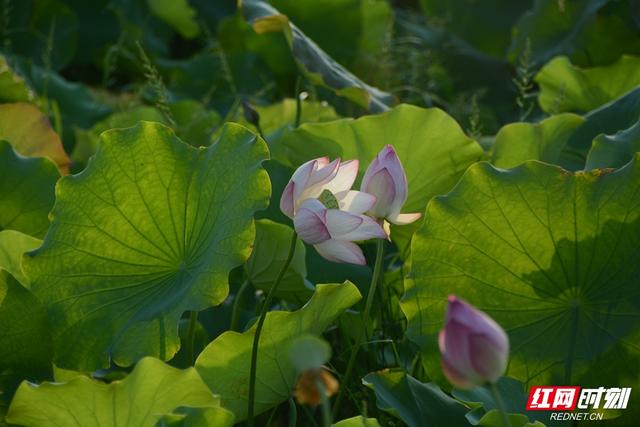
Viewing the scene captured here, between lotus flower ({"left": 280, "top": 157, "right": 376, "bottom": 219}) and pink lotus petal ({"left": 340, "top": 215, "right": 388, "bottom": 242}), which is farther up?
→ lotus flower ({"left": 280, "top": 157, "right": 376, "bottom": 219})

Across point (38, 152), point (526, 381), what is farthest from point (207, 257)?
point (38, 152)

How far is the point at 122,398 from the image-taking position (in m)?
1.11

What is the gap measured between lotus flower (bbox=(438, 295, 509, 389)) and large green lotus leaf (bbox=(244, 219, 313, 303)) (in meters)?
0.64

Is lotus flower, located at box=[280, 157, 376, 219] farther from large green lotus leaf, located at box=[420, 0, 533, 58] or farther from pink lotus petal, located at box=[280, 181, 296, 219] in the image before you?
large green lotus leaf, located at box=[420, 0, 533, 58]

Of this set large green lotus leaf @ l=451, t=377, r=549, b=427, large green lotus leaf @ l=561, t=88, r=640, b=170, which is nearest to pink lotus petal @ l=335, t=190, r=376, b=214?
large green lotus leaf @ l=451, t=377, r=549, b=427

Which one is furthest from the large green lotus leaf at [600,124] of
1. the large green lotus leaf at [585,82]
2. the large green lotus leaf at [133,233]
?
the large green lotus leaf at [133,233]

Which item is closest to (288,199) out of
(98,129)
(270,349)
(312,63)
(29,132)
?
(270,349)

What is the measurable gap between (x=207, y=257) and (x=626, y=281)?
0.53 m

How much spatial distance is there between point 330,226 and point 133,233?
36 cm

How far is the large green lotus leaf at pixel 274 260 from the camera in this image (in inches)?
57.1

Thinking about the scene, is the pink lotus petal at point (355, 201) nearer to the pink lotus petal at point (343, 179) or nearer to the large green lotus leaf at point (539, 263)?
the pink lotus petal at point (343, 179)

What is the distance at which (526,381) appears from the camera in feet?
4.62

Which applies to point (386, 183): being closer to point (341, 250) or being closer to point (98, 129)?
point (341, 250)

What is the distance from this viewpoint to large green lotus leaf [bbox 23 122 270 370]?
138 cm
